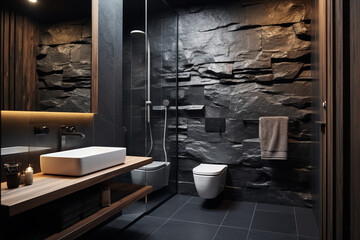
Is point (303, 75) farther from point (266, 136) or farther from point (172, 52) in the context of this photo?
point (172, 52)

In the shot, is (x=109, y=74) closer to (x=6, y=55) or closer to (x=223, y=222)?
(x=6, y=55)

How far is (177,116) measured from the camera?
361 cm

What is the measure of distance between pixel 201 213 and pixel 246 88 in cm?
157

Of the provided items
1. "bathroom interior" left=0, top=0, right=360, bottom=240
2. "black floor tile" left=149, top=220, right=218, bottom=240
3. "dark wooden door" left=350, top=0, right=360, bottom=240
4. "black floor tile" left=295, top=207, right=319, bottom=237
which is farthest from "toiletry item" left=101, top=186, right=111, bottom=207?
"black floor tile" left=295, top=207, right=319, bottom=237

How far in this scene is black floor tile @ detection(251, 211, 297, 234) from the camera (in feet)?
8.11

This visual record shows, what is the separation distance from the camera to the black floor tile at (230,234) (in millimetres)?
2295

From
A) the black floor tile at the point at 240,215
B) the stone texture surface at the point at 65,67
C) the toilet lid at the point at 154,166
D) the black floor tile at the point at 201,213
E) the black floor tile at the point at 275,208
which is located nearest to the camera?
the stone texture surface at the point at 65,67

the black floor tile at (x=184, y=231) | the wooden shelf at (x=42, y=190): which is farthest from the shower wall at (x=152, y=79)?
the wooden shelf at (x=42, y=190)

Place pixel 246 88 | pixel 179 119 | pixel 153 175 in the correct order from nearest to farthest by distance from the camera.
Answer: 1. pixel 153 175
2. pixel 246 88
3. pixel 179 119

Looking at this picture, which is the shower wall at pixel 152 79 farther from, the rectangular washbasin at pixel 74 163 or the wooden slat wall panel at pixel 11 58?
the wooden slat wall panel at pixel 11 58

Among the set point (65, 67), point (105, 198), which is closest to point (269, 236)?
point (105, 198)

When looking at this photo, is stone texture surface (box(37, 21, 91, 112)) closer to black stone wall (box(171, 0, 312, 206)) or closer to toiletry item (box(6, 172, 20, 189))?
toiletry item (box(6, 172, 20, 189))

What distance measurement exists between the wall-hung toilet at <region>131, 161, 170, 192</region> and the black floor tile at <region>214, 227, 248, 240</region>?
89 centimetres

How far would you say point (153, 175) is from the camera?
2930 millimetres
